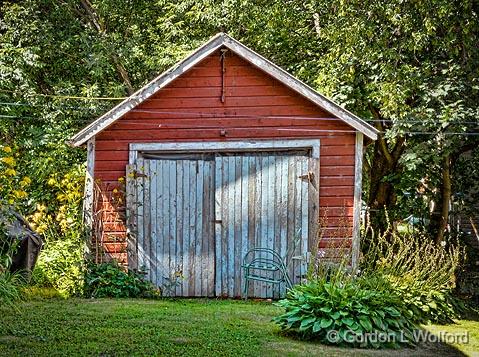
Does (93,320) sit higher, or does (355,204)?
(355,204)

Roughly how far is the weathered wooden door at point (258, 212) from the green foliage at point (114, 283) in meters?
1.10

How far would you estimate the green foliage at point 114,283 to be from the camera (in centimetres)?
833

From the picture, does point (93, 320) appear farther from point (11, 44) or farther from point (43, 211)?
point (11, 44)

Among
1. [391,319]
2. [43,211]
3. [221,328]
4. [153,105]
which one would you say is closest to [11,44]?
[43,211]

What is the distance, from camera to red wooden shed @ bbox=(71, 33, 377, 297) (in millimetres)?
8766

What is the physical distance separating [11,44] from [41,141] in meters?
2.31

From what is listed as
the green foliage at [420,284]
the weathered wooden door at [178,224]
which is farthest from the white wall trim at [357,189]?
the weathered wooden door at [178,224]

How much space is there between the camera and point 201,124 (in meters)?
8.93

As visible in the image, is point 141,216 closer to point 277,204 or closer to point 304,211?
point 277,204

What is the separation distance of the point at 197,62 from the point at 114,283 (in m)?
3.43

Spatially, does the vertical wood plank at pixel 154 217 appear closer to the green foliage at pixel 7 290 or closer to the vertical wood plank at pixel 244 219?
the vertical wood plank at pixel 244 219

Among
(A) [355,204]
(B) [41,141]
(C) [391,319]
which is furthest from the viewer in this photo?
(B) [41,141]

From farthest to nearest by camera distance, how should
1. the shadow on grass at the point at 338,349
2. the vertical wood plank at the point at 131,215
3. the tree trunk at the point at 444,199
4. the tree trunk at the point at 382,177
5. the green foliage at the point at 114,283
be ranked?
the tree trunk at the point at 382,177 < the tree trunk at the point at 444,199 < the vertical wood plank at the point at 131,215 < the green foliage at the point at 114,283 < the shadow on grass at the point at 338,349

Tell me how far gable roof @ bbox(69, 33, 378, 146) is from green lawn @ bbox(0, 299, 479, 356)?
2.65 metres
